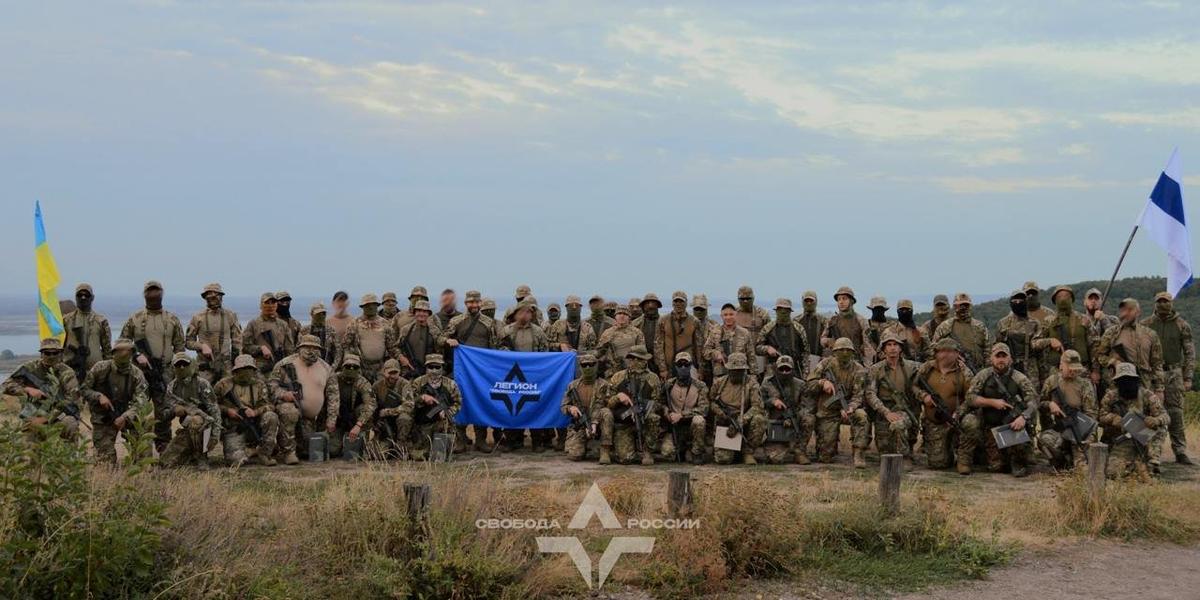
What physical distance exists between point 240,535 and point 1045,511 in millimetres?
7418

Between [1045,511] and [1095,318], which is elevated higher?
[1095,318]

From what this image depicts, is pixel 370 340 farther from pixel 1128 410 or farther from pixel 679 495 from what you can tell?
pixel 1128 410

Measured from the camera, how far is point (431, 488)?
8.66 m

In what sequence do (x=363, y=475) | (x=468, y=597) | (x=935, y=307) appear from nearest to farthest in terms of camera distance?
(x=468, y=597) < (x=363, y=475) < (x=935, y=307)

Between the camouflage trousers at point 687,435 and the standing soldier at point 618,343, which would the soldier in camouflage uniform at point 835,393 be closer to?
the camouflage trousers at point 687,435

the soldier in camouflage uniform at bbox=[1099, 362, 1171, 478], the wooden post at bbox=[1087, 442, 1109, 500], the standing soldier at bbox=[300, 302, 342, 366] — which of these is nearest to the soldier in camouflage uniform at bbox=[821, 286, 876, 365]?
the soldier in camouflage uniform at bbox=[1099, 362, 1171, 478]

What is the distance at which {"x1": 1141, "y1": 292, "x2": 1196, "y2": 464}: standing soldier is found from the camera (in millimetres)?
14211

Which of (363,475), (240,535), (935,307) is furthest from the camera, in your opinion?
(935,307)

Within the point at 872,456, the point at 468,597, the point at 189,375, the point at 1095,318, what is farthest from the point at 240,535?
the point at 1095,318

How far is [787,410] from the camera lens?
14.1m

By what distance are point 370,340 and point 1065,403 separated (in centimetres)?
910

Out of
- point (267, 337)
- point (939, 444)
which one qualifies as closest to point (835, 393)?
point (939, 444)

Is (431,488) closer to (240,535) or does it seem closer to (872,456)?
(240,535)

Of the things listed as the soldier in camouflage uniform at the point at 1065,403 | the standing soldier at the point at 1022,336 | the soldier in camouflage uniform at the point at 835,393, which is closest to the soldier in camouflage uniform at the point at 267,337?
the soldier in camouflage uniform at the point at 835,393
